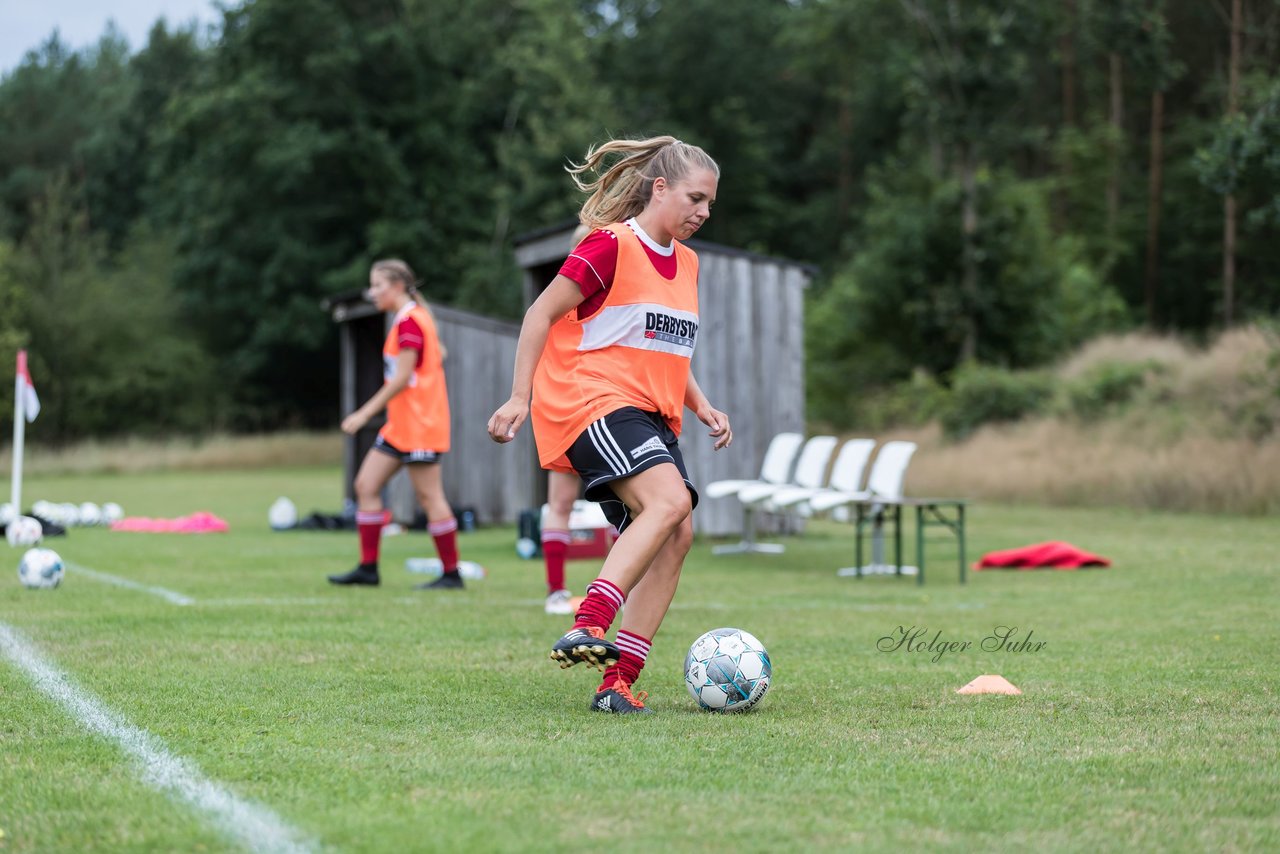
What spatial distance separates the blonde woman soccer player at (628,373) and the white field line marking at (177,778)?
53.4 inches

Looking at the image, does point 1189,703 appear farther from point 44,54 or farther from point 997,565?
point 44,54

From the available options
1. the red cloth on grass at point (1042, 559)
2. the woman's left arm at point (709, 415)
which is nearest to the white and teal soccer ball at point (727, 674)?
the woman's left arm at point (709, 415)

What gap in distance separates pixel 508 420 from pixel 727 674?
1.16 metres

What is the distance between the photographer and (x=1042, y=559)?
12266 mm

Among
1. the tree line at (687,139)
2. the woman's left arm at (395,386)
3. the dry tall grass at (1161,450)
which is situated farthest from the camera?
the tree line at (687,139)

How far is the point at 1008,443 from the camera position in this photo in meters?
23.0

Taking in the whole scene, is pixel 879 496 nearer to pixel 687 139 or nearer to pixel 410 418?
pixel 410 418

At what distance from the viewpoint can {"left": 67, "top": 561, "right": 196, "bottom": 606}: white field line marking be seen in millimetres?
9331

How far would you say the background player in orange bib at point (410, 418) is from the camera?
988cm

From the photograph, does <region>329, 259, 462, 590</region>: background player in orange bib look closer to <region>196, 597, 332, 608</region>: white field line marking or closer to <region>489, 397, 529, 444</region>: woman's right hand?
<region>196, 597, 332, 608</region>: white field line marking

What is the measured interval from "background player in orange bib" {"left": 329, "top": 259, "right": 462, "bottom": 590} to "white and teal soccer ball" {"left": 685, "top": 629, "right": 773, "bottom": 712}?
480 cm

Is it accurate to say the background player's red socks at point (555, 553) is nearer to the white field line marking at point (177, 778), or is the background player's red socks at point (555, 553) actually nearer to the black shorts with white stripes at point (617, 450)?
the white field line marking at point (177, 778)

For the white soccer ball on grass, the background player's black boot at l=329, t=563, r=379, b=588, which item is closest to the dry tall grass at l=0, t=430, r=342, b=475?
the white soccer ball on grass

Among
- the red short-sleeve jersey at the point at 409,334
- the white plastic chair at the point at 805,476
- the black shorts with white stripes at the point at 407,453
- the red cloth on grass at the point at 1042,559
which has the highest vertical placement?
the red short-sleeve jersey at the point at 409,334
